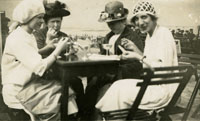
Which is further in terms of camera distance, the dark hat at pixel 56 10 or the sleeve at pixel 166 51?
the dark hat at pixel 56 10

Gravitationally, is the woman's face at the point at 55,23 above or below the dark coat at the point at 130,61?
above

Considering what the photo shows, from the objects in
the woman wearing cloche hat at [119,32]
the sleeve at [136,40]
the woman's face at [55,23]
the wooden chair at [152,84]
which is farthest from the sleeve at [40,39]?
the wooden chair at [152,84]

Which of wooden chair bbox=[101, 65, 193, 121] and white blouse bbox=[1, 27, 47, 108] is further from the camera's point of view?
white blouse bbox=[1, 27, 47, 108]

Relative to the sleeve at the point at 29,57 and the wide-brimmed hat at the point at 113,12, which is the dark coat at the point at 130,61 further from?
the sleeve at the point at 29,57

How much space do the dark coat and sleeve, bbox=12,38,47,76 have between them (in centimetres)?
57

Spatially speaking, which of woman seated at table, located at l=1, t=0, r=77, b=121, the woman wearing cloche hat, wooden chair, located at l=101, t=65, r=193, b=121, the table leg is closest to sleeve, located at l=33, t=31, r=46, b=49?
woman seated at table, located at l=1, t=0, r=77, b=121

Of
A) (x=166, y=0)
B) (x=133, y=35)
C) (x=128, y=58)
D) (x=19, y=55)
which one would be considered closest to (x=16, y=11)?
(x=19, y=55)

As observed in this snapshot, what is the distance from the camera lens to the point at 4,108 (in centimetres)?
171

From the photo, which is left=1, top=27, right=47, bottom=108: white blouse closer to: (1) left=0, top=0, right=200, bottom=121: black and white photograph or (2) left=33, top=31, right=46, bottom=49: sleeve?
(1) left=0, top=0, right=200, bottom=121: black and white photograph

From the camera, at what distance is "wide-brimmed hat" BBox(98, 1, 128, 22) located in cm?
197

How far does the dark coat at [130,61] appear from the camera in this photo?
6.23 ft

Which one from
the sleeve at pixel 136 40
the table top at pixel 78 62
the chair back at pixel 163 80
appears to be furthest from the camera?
the sleeve at pixel 136 40

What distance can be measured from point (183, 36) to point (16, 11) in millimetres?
1358

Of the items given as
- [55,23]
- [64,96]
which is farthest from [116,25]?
[64,96]
